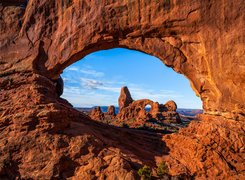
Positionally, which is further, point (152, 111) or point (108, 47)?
point (152, 111)

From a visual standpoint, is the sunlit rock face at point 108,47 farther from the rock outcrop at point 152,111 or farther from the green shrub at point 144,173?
the rock outcrop at point 152,111

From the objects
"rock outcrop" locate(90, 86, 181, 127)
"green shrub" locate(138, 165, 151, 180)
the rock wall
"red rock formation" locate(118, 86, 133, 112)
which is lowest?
"green shrub" locate(138, 165, 151, 180)

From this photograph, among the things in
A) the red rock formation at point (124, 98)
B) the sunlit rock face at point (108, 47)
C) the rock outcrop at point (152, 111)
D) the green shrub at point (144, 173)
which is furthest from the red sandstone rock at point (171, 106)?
the green shrub at point (144, 173)

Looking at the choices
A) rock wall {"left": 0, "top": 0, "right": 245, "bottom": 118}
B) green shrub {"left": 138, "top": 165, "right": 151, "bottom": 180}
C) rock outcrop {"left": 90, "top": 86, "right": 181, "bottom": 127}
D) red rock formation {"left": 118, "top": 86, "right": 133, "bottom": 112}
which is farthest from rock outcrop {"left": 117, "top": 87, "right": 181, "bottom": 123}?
green shrub {"left": 138, "top": 165, "right": 151, "bottom": 180}

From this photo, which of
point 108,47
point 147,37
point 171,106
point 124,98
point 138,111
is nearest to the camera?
point 147,37

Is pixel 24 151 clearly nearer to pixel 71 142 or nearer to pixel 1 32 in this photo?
pixel 71 142

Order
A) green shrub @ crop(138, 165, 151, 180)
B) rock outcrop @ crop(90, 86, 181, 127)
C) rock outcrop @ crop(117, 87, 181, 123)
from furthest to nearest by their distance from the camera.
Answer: rock outcrop @ crop(117, 87, 181, 123) < rock outcrop @ crop(90, 86, 181, 127) < green shrub @ crop(138, 165, 151, 180)

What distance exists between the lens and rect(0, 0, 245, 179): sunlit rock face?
13.6 meters

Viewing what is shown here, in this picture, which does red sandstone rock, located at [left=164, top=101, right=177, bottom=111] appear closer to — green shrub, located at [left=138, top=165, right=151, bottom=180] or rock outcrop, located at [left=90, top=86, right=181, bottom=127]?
rock outcrop, located at [left=90, top=86, right=181, bottom=127]

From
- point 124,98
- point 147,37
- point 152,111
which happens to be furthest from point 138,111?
point 147,37

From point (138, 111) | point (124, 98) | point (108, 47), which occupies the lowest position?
point (138, 111)

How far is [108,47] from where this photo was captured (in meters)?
19.7

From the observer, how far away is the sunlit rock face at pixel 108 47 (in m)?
13.6

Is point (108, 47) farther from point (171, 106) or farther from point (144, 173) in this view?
point (171, 106)
